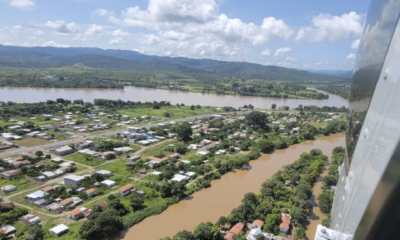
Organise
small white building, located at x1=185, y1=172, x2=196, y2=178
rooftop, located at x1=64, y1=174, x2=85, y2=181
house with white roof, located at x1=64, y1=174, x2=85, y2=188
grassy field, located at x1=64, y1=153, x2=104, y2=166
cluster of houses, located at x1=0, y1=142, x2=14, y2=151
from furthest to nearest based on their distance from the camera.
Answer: cluster of houses, located at x1=0, y1=142, x2=14, y2=151, grassy field, located at x1=64, y1=153, x2=104, y2=166, small white building, located at x1=185, y1=172, x2=196, y2=178, rooftop, located at x1=64, y1=174, x2=85, y2=181, house with white roof, located at x1=64, y1=174, x2=85, y2=188

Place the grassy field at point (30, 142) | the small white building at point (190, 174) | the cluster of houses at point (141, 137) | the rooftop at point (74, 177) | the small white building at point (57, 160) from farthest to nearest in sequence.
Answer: the cluster of houses at point (141, 137), the grassy field at point (30, 142), the small white building at point (57, 160), the small white building at point (190, 174), the rooftop at point (74, 177)

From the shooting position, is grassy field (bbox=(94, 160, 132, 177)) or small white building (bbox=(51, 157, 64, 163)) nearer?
grassy field (bbox=(94, 160, 132, 177))

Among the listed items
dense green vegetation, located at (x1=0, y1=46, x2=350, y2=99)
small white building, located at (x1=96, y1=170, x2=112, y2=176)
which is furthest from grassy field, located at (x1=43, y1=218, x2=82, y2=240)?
dense green vegetation, located at (x1=0, y1=46, x2=350, y2=99)

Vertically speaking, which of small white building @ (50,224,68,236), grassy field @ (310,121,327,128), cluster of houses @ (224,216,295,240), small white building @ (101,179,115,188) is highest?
cluster of houses @ (224,216,295,240)

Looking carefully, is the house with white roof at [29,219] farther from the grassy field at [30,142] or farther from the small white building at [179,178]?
the grassy field at [30,142]

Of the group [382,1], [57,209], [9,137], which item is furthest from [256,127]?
[382,1]

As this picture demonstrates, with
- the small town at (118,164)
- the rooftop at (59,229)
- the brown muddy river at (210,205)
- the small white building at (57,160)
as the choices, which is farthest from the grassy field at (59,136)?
the brown muddy river at (210,205)

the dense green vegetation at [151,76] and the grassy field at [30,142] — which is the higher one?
the grassy field at [30,142]

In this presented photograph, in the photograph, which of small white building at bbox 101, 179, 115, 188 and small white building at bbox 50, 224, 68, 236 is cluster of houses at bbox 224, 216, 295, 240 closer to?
small white building at bbox 50, 224, 68, 236
